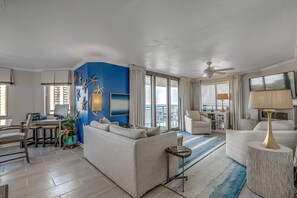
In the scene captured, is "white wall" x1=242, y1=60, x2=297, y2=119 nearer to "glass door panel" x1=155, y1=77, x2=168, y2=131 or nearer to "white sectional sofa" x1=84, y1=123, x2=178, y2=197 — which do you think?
"glass door panel" x1=155, y1=77, x2=168, y2=131

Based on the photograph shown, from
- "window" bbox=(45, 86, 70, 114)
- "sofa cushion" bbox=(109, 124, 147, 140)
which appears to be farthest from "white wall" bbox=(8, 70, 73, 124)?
"sofa cushion" bbox=(109, 124, 147, 140)

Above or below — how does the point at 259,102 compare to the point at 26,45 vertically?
below

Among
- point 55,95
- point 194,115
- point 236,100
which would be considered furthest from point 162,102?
point 55,95

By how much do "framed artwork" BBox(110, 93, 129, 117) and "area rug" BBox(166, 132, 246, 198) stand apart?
2268 millimetres

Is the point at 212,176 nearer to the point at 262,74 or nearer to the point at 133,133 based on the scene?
the point at 133,133

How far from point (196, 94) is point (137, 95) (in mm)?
3695

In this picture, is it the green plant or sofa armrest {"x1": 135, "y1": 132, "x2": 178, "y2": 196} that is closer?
sofa armrest {"x1": 135, "y1": 132, "x2": 178, "y2": 196}

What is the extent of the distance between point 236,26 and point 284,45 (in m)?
1.69

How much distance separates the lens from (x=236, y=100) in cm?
561

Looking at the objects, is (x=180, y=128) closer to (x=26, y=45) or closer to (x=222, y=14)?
(x=222, y=14)

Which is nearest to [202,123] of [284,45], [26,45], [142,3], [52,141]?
[284,45]

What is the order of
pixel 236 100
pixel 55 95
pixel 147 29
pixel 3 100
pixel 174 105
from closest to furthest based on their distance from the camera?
pixel 147 29 → pixel 3 100 → pixel 55 95 → pixel 236 100 → pixel 174 105

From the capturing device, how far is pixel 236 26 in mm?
2197

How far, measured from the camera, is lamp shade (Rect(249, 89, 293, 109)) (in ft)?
5.73
